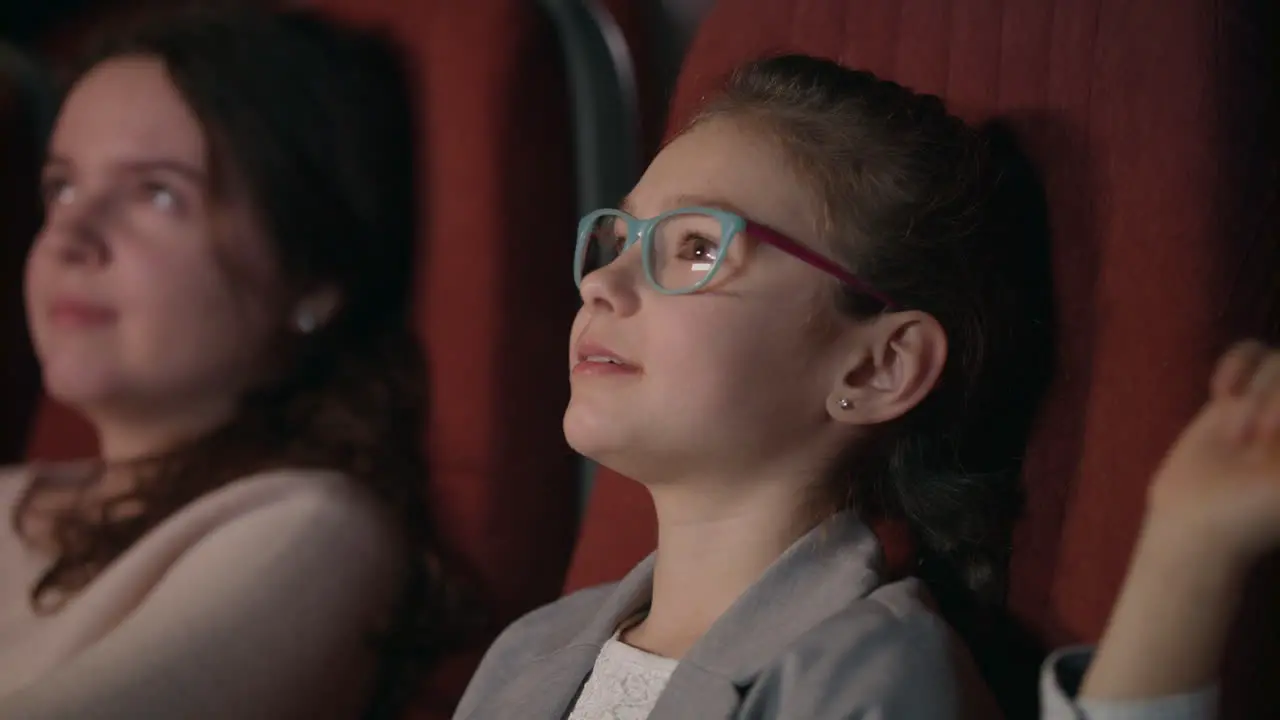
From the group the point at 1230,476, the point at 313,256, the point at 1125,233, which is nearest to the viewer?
the point at 1230,476

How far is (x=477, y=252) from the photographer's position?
112cm

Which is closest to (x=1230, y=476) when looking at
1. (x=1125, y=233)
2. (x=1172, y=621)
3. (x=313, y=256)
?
(x=1172, y=621)

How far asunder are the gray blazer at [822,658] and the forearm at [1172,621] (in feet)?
0.05

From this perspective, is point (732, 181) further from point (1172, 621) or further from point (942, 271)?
point (1172, 621)

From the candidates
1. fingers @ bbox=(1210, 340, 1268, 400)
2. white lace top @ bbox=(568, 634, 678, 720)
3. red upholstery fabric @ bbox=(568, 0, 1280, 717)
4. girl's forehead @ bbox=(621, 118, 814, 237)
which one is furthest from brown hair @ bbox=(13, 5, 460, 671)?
fingers @ bbox=(1210, 340, 1268, 400)

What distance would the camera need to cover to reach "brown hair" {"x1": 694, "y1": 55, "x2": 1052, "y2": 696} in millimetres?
749

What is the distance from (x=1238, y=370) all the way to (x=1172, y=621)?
0.14m

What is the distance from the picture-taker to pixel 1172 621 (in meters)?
0.58

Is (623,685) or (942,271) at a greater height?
(942,271)

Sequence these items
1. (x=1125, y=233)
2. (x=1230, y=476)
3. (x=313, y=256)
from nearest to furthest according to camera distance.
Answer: (x=1230, y=476), (x=1125, y=233), (x=313, y=256)

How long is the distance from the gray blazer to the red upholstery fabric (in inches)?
3.6

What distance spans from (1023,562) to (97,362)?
0.85 meters

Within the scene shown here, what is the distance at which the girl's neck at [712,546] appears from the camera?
764mm

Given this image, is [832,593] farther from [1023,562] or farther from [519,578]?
[519,578]
